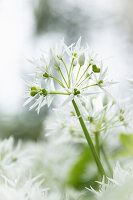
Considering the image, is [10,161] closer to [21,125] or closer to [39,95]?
[39,95]

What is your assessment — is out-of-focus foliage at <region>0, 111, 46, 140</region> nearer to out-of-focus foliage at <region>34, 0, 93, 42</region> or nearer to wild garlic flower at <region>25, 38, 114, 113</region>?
wild garlic flower at <region>25, 38, 114, 113</region>

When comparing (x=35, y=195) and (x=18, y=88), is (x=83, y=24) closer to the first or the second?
(x=18, y=88)

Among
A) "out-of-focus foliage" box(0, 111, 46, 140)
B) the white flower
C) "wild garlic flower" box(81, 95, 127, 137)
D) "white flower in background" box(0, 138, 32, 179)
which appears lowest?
"out-of-focus foliage" box(0, 111, 46, 140)

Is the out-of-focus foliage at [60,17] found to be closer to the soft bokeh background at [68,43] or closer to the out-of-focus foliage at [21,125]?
the soft bokeh background at [68,43]

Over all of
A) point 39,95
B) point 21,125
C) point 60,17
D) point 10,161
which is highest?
point 60,17

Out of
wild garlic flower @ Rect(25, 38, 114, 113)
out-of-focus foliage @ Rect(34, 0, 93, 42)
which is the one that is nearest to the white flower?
wild garlic flower @ Rect(25, 38, 114, 113)

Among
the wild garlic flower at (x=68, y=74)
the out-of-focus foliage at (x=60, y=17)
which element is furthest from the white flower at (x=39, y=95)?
the out-of-focus foliage at (x=60, y=17)

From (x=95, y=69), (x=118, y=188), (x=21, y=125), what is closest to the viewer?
(x=118, y=188)

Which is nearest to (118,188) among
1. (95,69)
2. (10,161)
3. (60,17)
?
(95,69)

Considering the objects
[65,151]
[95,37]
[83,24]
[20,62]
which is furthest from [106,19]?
[65,151]
